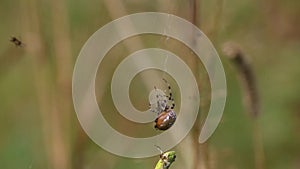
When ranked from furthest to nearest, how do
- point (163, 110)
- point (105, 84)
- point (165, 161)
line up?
point (105, 84) < point (163, 110) < point (165, 161)

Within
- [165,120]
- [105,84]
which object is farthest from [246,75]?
[105,84]

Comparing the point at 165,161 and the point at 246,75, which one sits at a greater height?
the point at 246,75

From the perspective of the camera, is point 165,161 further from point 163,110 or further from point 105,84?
point 105,84

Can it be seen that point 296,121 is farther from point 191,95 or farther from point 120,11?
point 191,95

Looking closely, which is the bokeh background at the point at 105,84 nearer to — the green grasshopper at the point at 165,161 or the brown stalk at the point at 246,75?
the brown stalk at the point at 246,75

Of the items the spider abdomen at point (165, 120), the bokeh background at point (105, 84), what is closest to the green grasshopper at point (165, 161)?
the spider abdomen at point (165, 120)

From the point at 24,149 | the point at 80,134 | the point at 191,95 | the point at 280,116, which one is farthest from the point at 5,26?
the point at 191,95
